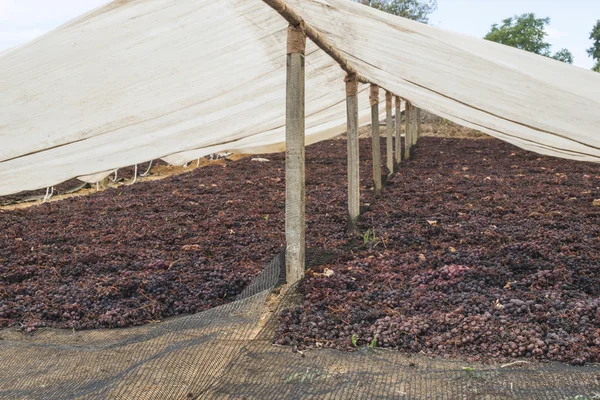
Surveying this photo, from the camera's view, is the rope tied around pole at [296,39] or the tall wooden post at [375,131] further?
the tall wooden post at [375,131]

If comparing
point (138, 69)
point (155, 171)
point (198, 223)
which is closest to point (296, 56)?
point (138, 69)

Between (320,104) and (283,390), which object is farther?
(320,104)

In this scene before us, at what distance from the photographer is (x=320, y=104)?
20.0 feet

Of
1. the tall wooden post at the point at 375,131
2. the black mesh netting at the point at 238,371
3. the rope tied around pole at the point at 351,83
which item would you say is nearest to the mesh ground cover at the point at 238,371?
the black mesh netting at the point at 238,371

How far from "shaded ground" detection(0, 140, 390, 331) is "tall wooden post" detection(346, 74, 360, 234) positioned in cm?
19

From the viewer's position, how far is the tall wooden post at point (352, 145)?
16.0 feet

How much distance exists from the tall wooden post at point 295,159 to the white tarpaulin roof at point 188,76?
0.26 m

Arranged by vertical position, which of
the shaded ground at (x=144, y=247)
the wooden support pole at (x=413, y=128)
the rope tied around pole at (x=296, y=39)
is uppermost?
the rope tied around pole at (x=296, y=39)

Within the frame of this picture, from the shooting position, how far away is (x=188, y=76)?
3.15 metres

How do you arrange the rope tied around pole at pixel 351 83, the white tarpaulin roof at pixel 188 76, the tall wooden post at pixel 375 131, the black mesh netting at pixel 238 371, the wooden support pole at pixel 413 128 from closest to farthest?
the black mesh netting at pixel 238 371, the white tarpaulin roof at pixel 188 76, the rope tied around pole at pixel 351 83, the tall wooden post at pixel 375 131, the wooden support pole at pixel 413 128

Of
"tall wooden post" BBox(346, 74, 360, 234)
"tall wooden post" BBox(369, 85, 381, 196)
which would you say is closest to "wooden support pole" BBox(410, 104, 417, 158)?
"tall wooden post" BBox(369, 85, 381, 196)

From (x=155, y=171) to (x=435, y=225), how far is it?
841 cm

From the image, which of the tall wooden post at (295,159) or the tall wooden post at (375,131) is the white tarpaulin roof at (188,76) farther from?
the tall wooden post at (375,131)

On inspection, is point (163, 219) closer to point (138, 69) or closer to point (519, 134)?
point (138, 69)
